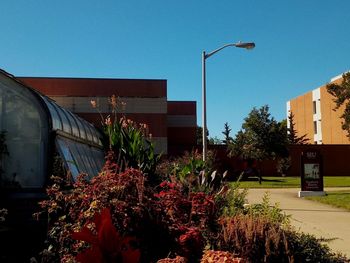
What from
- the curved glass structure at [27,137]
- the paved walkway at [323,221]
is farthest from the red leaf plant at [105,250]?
the curved glass structure at [27,137]

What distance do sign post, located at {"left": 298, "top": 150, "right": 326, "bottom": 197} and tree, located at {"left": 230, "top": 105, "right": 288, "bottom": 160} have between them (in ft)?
50.4

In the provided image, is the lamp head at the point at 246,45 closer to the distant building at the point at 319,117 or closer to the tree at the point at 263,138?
the tree at the point at 263,138

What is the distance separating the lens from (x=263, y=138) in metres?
42.9

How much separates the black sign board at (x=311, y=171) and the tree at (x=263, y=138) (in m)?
15.2

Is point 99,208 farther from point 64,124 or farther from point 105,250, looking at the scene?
point 64,124

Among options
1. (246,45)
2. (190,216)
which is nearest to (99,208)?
(190,216)

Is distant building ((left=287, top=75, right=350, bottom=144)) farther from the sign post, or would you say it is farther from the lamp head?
the lamp head

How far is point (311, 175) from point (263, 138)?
16598mm

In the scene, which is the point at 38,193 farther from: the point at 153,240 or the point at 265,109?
the point at 265,109

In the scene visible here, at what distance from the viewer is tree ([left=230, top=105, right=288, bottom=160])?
42812mm

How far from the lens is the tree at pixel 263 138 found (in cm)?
4281

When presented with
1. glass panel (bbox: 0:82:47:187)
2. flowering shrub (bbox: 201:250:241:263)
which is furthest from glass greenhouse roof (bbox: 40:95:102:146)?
flowering shrub (bbox: 201:250:241:263)

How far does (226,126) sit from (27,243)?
251 feet

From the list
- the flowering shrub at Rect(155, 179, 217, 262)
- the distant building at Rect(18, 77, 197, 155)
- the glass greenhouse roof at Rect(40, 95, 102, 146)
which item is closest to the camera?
the flowering shrub at Rect(155, 179, 217, 262)
